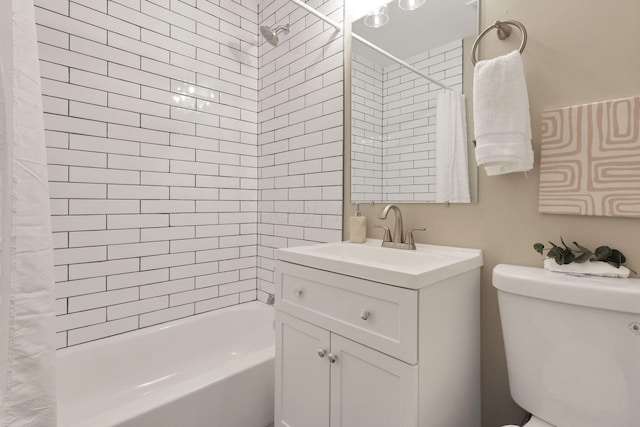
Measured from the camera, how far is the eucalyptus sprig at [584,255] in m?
1.01

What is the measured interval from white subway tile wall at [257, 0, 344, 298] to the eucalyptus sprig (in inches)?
40.7

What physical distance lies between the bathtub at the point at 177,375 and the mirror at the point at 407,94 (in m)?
1.07

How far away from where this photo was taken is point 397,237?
1.52 m

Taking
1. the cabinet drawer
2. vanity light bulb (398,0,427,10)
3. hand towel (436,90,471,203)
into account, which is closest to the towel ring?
hand towel (436,90,471,203)

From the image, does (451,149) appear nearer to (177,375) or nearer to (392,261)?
Result: (392,261)

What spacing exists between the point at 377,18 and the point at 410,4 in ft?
0.63

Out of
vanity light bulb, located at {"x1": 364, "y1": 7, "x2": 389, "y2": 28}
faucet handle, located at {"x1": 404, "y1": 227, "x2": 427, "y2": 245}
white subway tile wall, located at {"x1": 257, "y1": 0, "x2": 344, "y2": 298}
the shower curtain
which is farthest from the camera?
white subway tile wall, located at {"x1": 257, "y1": 0, "x2": 344, "y2": 298}

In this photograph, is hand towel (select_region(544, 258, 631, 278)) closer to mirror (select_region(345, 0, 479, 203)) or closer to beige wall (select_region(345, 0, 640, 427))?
beige wall (select_region(345, 0, 640, 427))

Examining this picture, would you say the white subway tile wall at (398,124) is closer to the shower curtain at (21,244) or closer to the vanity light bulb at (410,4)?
the vanity light bulb at (410,4)

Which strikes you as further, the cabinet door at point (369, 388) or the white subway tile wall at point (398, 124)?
the white subway tile wall at point (398, 124)

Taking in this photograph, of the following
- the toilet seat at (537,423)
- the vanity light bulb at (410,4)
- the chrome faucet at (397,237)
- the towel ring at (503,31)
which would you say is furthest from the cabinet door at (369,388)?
the vanity light bulb at (410,4)

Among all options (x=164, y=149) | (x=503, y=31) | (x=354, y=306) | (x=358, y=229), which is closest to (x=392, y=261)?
(x=358, y=229)

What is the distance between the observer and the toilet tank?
0.87 m

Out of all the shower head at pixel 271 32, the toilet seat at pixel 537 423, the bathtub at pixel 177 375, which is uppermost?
the shower head at pixel 271 32
